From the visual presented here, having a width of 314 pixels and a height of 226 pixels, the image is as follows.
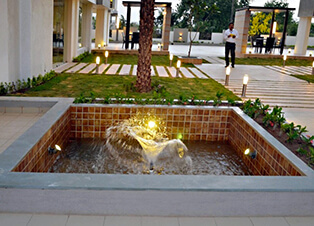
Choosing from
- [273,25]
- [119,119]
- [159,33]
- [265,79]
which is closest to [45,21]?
[119,119]

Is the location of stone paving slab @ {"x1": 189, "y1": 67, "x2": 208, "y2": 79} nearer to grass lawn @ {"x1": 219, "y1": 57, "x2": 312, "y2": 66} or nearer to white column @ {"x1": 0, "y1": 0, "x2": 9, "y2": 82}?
grass lawn @ {"x1": 219, "y1": 57, "x2": 312, "y2": 66}

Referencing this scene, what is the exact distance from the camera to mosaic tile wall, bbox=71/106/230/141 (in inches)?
218

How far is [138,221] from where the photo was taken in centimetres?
289

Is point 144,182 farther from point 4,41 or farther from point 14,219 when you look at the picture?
point 4,41

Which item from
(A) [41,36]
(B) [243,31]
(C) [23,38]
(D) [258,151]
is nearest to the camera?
(D) [258,151]

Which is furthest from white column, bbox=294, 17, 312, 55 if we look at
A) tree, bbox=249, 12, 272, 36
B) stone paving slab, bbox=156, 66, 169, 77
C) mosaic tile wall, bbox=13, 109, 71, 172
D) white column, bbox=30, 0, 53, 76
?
mosaic tile wall, bbox=13, 109, 71, 172

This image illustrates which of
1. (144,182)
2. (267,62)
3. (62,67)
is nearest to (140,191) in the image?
(144,182)

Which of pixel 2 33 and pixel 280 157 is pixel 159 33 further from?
pixel 280 157

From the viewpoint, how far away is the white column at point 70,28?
13.1 m

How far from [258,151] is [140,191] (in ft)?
7.43

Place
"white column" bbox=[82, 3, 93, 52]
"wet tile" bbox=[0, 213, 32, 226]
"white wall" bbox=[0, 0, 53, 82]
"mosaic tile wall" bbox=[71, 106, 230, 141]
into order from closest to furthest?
1. "wet tile" bbox=[0, 213, 32, 226]
2. "mosaic tile wall" bbox=[71, 106, 230, 141]
3. "white wall" bbox=[0, 0, 53, 82]
4. "white column" bbox=[82, 3, 93, 52]

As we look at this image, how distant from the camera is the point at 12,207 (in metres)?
2.87

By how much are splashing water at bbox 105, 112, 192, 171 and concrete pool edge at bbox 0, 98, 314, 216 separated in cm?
146

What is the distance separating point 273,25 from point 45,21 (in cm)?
1754
